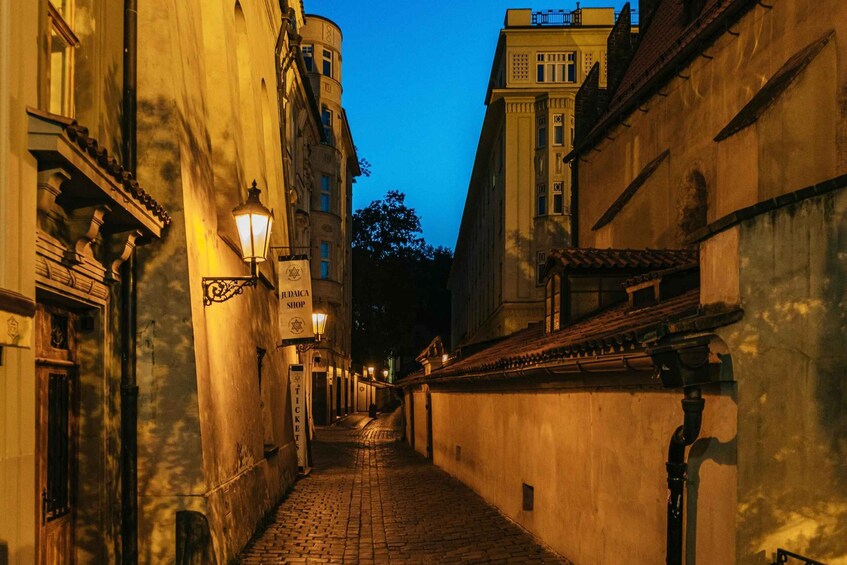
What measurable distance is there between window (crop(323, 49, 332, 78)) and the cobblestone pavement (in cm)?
2733

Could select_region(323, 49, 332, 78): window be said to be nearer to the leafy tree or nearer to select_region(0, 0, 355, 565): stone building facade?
the leafy tree

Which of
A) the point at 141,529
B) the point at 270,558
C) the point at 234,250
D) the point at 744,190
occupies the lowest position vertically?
the point at 270,558

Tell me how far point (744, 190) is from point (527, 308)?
26599 mm

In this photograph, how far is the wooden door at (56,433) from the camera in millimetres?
6418

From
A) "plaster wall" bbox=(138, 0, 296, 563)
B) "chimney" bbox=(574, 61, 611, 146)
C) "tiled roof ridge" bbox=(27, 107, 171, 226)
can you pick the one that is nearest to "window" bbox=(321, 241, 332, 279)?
"chimney" bbox=(574, 61, 611, 146)

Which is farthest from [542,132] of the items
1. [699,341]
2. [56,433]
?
[56,433]

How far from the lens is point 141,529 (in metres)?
8.09

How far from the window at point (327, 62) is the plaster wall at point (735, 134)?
23990 millimetres

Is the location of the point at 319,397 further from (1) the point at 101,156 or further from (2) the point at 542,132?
(1) the point at 101,156

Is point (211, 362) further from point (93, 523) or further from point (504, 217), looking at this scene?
point (504, 217)

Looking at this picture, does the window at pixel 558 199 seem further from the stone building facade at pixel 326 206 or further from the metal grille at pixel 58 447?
the metal grille at pixel 58 447

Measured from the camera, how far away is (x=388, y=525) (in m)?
12.6

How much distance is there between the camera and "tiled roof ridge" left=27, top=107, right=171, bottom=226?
5.20 metres

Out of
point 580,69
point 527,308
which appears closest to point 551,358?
point 527,308
